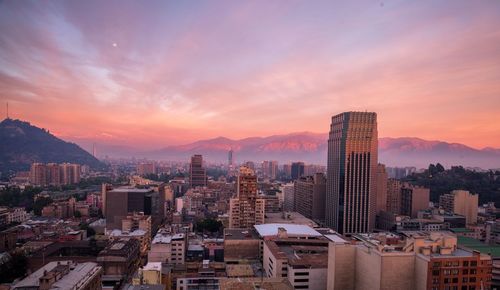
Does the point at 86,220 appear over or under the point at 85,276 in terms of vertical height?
under

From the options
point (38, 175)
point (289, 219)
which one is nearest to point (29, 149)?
point (38, 175)

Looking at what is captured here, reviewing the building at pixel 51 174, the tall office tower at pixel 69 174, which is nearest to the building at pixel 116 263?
the building at pixel 51 174

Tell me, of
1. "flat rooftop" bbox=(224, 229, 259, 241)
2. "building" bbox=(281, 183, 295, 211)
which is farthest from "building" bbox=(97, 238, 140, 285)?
"building" bbox=(281, 183, 295, 211)

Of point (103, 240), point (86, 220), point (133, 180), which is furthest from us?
point (133, 180)

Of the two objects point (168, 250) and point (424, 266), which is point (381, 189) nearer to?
point (168, 250)

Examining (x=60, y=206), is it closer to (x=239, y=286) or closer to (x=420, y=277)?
(x=239, y=286)

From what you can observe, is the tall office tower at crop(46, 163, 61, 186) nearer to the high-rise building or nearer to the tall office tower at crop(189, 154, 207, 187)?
the tall office tower at crop(189, 154, 207, 187)

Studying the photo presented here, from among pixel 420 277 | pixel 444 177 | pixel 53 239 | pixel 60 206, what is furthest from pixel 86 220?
pixel 444 177
